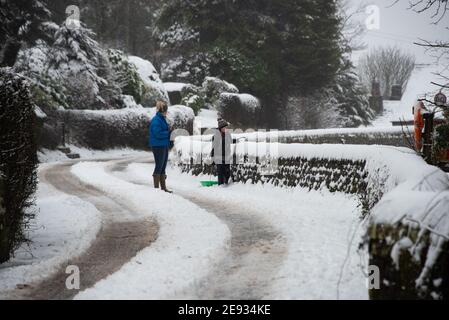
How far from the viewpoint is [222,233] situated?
686 cm

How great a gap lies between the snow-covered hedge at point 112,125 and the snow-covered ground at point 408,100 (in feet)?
80.5

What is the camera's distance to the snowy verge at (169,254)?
178 inches

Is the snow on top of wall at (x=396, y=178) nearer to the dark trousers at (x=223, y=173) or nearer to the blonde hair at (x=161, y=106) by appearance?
the dark trousers at (x=223, y=173)

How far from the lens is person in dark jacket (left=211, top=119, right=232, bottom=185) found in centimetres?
1218

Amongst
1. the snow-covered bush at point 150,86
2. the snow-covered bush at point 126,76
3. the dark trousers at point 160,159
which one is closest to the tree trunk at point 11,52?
the snow-covered bush at point 126,76

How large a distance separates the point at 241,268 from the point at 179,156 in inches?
411

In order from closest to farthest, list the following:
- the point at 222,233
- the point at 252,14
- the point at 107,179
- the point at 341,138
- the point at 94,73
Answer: the point at 222,233 < the point at 107,179 < the point at 341,138 < the point at 94,73 < the point at 252,14

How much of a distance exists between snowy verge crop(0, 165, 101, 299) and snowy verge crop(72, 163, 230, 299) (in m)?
0.87

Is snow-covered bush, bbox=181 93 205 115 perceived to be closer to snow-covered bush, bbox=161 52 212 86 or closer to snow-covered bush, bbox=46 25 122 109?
snow-covered bush, bbox=161 52 212 86

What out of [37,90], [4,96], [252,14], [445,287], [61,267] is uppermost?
[252,14]

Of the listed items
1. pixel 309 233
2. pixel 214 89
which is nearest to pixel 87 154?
pixel 214 89

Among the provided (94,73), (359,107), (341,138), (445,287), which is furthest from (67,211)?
(359,107)

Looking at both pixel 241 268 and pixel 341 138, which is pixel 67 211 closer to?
pixel 241 268

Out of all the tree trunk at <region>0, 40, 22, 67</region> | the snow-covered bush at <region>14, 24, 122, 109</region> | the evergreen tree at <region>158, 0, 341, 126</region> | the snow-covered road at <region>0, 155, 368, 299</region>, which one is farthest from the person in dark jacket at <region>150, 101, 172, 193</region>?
the evergreen tree at <region>158, 0, 341, 126</region>
